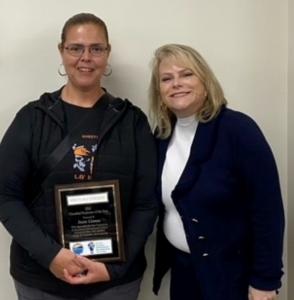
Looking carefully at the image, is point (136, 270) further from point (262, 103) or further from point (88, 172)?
point (262, 103)

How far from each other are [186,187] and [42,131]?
20.2 inches

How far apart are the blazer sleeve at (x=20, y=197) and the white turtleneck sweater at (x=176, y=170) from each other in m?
0.40

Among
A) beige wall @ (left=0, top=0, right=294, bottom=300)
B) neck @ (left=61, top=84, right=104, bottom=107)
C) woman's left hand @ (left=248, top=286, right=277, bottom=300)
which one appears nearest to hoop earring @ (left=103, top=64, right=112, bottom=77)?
beige wall @ (left=0, top=0, right=294, bottom=300)

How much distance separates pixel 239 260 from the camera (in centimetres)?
152

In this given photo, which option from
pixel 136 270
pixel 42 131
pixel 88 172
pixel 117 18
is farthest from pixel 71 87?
pixel 136 270

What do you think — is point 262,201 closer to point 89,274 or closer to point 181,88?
point 181,88

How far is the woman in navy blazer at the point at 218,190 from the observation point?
1.42 m

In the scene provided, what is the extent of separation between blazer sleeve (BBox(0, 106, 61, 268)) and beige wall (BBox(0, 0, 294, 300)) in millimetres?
395

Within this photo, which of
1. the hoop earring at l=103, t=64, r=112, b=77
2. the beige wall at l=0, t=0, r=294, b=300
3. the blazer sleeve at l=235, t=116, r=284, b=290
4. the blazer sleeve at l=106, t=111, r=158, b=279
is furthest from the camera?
the hoop earring at l=103, t=64, r=112, b=77

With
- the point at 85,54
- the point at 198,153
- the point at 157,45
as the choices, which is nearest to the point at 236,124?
the point at 198,153

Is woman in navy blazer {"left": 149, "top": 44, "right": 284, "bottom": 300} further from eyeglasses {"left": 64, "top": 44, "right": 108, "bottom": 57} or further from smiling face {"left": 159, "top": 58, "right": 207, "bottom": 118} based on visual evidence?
eyeglasses {"left": 64, "top": 44, "right": 108, "bottom": 57}

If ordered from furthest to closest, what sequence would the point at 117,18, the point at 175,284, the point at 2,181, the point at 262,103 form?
1. the point at 262,103
2. the point at 117,18
3. the point at 175,284
4. the point at 2,181

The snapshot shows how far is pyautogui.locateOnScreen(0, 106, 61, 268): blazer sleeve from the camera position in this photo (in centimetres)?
142

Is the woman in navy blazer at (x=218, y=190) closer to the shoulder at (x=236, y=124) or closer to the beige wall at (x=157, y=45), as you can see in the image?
the shoulder at (x=236, y=124)
